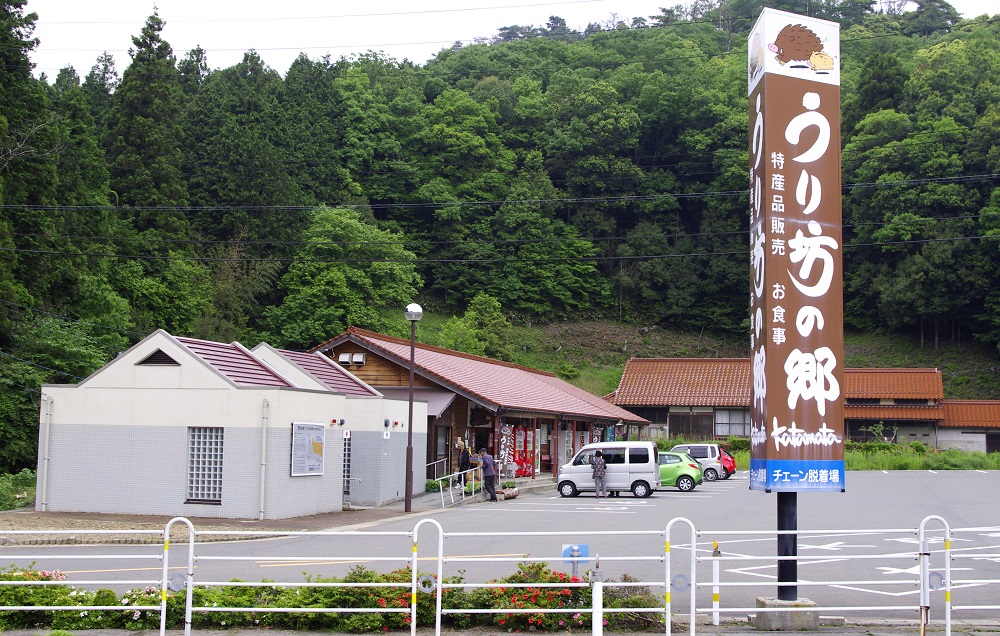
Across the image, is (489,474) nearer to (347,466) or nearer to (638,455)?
(347,466)

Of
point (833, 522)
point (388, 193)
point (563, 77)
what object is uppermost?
point (563, 77)

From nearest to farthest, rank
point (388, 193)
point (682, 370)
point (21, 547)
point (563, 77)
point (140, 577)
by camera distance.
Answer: point (140, 577) → point (21, 547) → point (682, 370) → point (388, 193) → point (563, 77)

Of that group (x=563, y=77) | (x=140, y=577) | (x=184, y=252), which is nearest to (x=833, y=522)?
(x=140, y=577)

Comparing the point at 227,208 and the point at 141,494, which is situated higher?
the point at 227,208

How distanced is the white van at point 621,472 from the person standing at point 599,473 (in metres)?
0.29

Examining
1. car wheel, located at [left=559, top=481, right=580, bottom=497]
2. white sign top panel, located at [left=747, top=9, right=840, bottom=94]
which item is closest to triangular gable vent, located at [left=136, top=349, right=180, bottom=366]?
car wheel, located at [left=559, top=481, right=580, bottom=497]

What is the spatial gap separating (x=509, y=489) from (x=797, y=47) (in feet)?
66.9

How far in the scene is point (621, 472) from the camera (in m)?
29.1

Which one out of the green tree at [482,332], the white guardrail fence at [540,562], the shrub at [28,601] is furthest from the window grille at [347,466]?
the green tree at [482,332]

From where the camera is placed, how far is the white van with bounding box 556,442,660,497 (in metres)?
29.0

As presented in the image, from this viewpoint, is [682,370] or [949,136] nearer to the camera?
[682,370]

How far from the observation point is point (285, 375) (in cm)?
2588

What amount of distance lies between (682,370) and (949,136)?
95.5ft

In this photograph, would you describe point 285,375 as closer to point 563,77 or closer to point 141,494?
point 141,494
